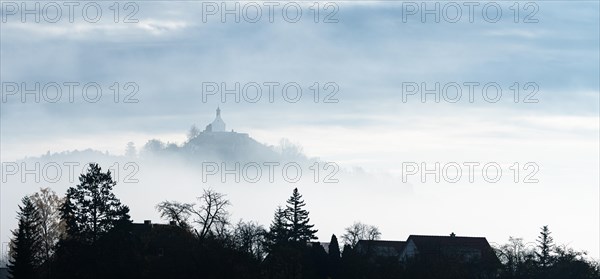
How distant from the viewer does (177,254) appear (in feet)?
271

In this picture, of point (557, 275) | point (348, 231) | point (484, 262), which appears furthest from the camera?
point (348, 231)

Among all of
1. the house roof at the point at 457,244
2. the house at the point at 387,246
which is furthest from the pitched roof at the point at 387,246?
the house roof at the point at 457,244

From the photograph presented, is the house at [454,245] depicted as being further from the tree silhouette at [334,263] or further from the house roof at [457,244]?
the tree silhouette at [334,263]

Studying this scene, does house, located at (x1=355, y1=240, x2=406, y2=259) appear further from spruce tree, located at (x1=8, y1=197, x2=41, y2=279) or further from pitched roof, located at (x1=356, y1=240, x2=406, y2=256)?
spruce tree, located at (x1=8, y1=197, x2=41, y2=279)

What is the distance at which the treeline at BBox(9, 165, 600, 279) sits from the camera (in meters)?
81.4

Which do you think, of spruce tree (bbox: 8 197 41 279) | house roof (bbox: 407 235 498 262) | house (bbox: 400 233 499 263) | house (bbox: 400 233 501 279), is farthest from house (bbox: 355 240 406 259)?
spruce tree (bbox: 8 197 41 279)

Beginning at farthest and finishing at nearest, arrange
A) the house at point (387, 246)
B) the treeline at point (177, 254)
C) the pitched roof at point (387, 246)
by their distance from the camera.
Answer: the pitched roof at point (387, 246) < the house at point (387, 246) < the treeline at point (177, 254)

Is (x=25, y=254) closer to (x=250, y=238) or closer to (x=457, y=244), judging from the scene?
(x=250, y=238)

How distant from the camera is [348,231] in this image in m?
174

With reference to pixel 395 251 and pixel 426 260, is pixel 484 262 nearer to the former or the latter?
pixel 426 260

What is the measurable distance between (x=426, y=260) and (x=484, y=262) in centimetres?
2122

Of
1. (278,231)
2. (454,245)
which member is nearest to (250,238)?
(278,231)

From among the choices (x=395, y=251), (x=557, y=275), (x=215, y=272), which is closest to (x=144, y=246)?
(x=215, y=272)

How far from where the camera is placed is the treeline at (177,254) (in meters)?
81.4
